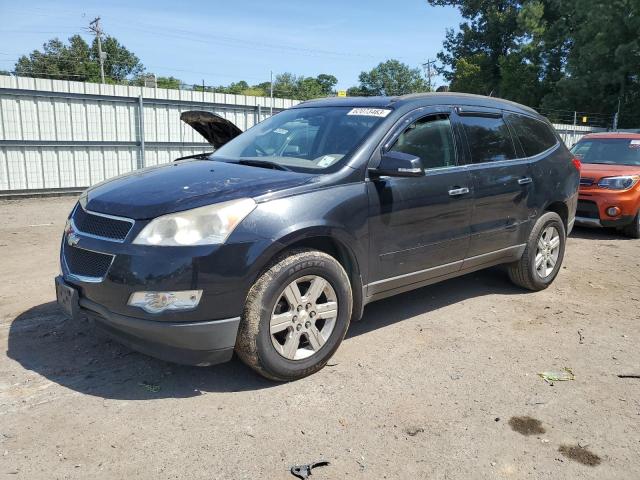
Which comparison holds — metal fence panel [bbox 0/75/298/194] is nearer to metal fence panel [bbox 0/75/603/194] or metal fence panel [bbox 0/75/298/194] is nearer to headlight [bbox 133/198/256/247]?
metal fence panel [bbox 0/75/603/194]

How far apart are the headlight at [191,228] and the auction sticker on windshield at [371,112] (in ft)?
5.11

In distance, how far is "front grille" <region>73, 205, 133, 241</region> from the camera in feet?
10.5

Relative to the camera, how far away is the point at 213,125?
565 cm

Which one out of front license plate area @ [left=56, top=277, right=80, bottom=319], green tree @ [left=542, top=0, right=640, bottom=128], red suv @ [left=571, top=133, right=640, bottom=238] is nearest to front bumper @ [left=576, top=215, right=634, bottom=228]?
red suv @ [left=571, top=133, right=640, bottom=238]

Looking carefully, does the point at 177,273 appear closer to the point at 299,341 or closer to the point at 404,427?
the point at 299,341

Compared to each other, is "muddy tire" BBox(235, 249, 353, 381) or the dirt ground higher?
"muddy tire" BBox(235, 249, 353, 381)

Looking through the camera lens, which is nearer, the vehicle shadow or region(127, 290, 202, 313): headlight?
region(127, 290, 202, 313): headlight

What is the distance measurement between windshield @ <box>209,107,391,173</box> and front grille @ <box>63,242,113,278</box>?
53.5 inches

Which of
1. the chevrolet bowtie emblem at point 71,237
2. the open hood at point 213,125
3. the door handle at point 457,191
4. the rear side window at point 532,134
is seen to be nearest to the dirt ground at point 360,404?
the chevrolet bowtie emblem at point 71,237

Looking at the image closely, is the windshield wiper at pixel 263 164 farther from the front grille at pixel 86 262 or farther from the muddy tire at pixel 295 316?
the front grille at pixel 86 262

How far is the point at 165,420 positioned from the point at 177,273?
0.82 meters

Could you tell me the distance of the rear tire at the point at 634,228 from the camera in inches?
337

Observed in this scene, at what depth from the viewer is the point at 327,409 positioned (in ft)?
10.5

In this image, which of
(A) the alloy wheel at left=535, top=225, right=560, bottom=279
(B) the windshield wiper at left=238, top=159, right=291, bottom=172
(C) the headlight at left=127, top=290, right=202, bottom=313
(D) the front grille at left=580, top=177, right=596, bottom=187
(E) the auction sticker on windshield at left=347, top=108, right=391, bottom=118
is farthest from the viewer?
(D) the front grille at left=580, top=177, right=596, bottom=187
